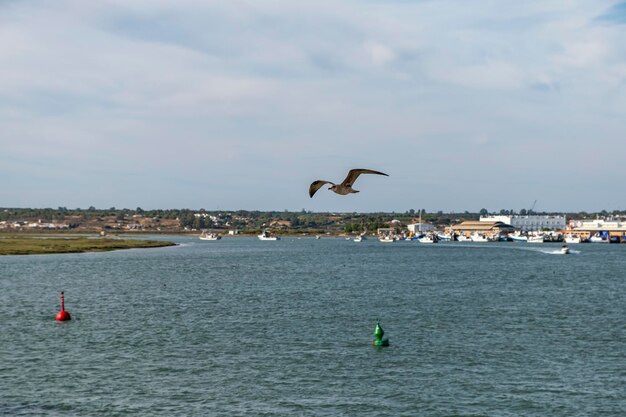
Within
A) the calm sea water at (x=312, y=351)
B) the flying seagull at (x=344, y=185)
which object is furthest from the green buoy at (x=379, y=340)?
the flying seagull at (x=344, y=185)

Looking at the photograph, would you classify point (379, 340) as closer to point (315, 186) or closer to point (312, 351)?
point (312, 351)

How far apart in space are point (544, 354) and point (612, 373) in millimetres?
6419

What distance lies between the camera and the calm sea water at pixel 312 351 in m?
39.7

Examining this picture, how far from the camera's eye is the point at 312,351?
173 ft

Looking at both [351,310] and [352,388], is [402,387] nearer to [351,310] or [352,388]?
[352,388]

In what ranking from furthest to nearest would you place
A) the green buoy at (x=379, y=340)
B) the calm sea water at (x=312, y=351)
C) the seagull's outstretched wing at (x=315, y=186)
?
the green buoy at (x=379, y=340), the calm sea water at (x=312, y=351), the seagull's outstretched wing at (x=315, y=186)

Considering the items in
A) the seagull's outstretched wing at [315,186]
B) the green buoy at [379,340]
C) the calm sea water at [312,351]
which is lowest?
the calm sea water at [312,351]

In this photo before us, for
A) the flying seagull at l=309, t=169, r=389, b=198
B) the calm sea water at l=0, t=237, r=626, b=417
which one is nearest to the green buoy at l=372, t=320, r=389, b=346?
the calm sea water at l=0, t=237, r=626, b=417

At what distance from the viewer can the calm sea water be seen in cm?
3972

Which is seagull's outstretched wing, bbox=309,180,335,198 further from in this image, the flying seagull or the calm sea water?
the calm sea water

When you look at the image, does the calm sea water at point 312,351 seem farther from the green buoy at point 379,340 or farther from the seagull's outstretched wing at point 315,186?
the seagull's outstretched wing at point 315,186

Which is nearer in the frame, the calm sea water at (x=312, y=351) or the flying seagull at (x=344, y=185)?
the flying seagull at (x=344, y=185)

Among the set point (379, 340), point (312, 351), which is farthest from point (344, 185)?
point (379, 340)

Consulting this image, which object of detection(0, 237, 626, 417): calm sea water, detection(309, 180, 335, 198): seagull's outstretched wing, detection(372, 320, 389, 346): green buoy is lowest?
detection(0, 237, 626, 417): calm sea water
